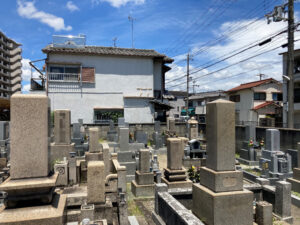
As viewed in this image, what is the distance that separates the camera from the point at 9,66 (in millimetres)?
60656

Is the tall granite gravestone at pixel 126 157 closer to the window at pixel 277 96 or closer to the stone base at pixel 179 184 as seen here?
the stone base at pixel 179 184

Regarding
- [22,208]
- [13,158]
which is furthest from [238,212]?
[13,158]

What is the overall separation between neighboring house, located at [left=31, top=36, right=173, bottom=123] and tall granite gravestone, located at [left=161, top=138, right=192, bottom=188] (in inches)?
631

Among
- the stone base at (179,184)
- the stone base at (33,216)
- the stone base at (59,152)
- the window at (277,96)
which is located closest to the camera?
the stone base at (33,216)

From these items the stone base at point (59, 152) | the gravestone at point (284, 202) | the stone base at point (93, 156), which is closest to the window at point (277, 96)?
the gravestone at point (284, 202)

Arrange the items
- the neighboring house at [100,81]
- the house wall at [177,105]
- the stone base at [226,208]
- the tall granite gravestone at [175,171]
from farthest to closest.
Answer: the house wall at [177,105] → the neighboring house at [100,81] → the tall granite gravestone at [175,171] → the stone base at [226,208]

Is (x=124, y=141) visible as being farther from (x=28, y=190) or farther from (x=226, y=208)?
(x=28, y=190)

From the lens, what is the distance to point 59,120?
1044 cm

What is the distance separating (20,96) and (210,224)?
4.35m

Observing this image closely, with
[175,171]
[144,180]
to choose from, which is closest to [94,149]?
[144,180]

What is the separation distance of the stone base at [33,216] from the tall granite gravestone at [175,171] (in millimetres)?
6187

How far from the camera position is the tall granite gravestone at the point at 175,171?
8602 mm

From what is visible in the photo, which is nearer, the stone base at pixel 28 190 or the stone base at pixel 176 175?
the stone base at pixel 28 190

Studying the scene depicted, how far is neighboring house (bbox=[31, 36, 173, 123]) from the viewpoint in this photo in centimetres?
2311
